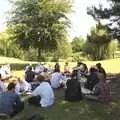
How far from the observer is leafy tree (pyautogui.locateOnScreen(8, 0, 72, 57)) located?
3947cm

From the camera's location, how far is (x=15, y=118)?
45.8ft

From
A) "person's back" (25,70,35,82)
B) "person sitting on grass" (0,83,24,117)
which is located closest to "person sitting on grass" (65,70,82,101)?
"person sitting on grass" (0,83,24,117)

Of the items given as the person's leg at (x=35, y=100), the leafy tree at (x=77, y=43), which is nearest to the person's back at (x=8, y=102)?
the person's leg at (x=35, y=100)

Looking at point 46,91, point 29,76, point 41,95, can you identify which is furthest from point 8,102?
point 29,76

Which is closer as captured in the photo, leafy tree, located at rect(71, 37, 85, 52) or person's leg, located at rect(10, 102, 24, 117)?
person's leg, located at rect(10, 102, 24, 117)

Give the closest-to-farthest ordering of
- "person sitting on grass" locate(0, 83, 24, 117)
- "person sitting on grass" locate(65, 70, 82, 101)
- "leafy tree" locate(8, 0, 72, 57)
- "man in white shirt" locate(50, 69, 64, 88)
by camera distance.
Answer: "person sitting on grass" locate(0, 83, 24, 117)
"person sitting on grass" locate(65, 70, 82, 101)
"man in white shirt" locate(50, 69, 64, 88)
"leafy tree" locate(8, 0, 72, 57)

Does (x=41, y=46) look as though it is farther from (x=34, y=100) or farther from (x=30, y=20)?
(x=34, y=100)

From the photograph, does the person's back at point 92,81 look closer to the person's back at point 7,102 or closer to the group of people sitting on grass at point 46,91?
the group of people sitting on grass at point 46,91

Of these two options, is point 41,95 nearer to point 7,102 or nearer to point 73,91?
point 73,91

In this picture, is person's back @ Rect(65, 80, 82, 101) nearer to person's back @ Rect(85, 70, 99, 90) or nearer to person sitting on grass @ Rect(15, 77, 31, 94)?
person's back @ Rect(85, 70, 99, 90)

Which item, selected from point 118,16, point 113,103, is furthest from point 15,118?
point 118,16

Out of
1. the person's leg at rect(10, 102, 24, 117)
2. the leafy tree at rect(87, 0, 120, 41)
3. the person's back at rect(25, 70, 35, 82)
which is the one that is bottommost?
the person's leg at rect(10, 102, 24, 117)

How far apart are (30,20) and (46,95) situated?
25.4 meters

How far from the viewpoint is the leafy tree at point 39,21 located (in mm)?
39469
